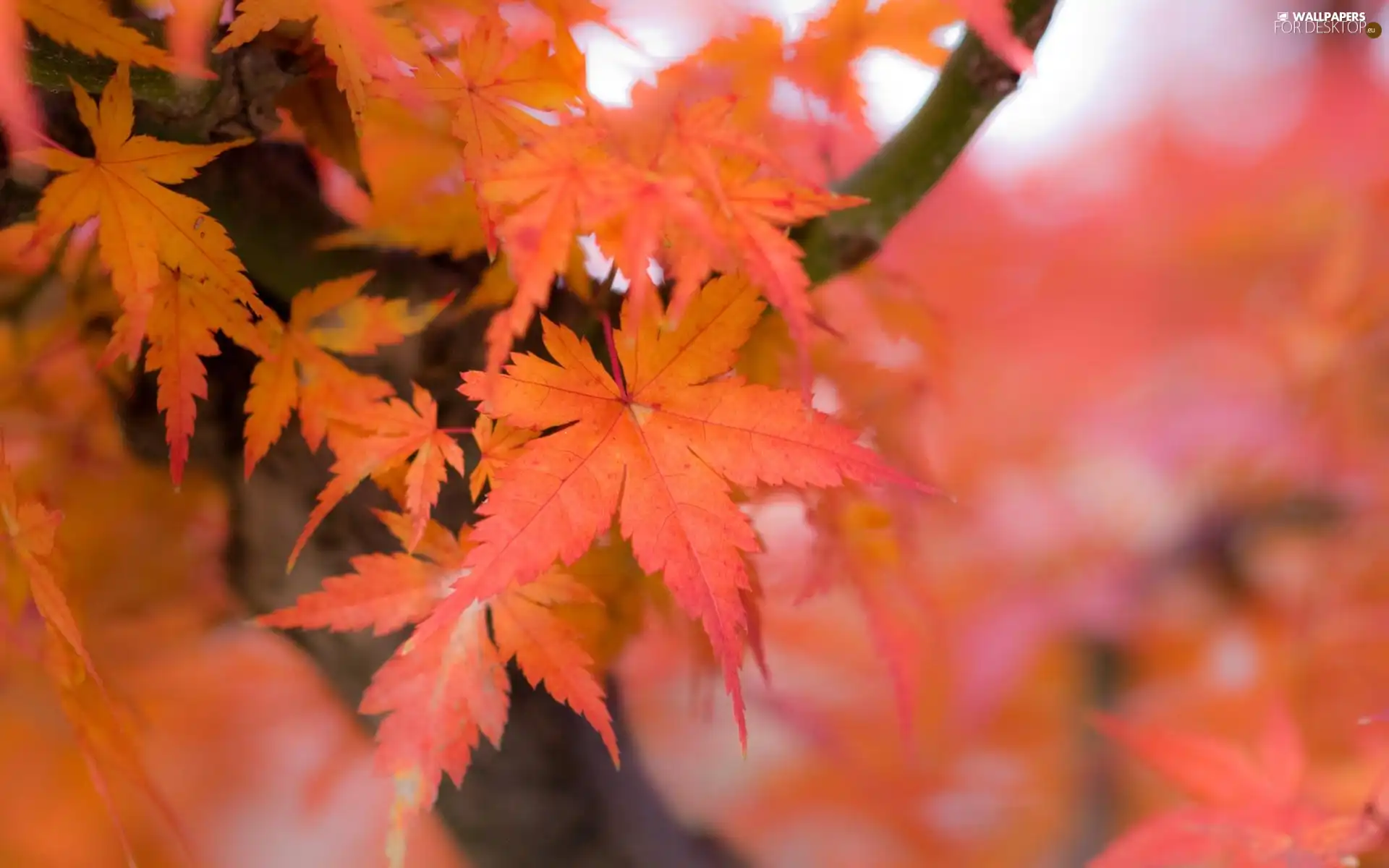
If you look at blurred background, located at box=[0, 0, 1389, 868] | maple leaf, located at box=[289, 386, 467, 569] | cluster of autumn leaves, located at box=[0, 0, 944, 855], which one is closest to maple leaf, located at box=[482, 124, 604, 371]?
cluster of autumn leaves, located at box=[0, 0, 944, 855]

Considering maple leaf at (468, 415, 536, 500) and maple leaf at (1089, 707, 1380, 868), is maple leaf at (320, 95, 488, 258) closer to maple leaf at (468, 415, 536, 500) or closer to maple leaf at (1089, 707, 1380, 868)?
maple leaf at (468, 415, 536, 500)

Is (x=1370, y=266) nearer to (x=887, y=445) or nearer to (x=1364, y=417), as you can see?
(x=1364, y=417)

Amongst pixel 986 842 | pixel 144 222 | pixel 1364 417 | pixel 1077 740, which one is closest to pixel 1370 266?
pixel 1364 417

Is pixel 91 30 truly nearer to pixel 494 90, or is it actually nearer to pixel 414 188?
pixel 494 90

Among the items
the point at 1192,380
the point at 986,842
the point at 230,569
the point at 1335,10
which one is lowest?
the point at 986,842

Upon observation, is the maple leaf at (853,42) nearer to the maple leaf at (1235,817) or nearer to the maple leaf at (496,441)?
the maple leaf at (496,441)

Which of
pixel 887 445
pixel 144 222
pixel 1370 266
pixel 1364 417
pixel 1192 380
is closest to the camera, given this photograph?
pixel 144 222

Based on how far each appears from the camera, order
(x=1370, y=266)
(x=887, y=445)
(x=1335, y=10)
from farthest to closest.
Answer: (x=1370, y=266) < (x=1335, y=10) < (x=887, y=445)
